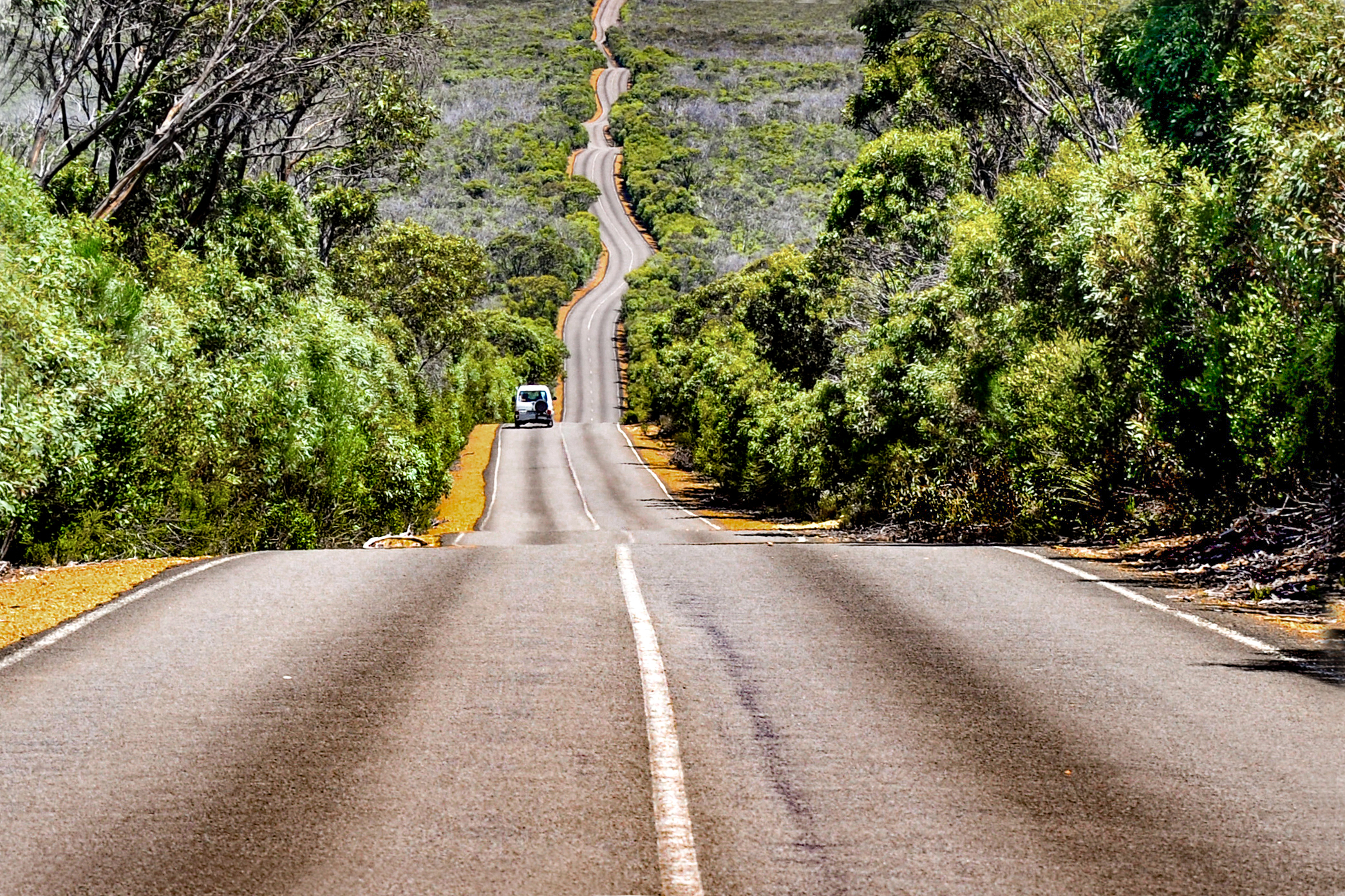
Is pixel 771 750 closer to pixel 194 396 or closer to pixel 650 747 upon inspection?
pixel 650 747

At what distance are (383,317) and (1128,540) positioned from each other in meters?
39.6

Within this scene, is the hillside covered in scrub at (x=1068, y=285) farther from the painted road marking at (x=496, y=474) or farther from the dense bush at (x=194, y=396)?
the dense bush at (x=194, y=396)

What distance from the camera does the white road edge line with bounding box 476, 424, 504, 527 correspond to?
43.1 m

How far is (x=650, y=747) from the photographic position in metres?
6.27

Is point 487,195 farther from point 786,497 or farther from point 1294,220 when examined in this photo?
point 1294,220

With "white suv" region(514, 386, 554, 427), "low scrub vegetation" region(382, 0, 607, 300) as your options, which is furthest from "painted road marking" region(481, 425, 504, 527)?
"low scrub vegetation" region(382, 0, 607, 300)

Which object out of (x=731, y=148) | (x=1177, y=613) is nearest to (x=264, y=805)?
(x=1177, y=613)

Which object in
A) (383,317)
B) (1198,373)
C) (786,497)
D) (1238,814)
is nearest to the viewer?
(1238,814)

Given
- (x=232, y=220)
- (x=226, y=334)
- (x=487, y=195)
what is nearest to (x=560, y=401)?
(x=487, y=195)

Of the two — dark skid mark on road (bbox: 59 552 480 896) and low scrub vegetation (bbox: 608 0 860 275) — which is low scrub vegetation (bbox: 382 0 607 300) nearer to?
low scrub vegetation (bbox: 608 0 860 275)

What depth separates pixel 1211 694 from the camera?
7.28 m

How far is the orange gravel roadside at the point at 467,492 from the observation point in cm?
3959

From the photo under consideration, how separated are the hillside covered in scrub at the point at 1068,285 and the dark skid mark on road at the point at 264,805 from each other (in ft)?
27.8

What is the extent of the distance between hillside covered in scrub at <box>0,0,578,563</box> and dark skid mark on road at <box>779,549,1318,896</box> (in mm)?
9036
